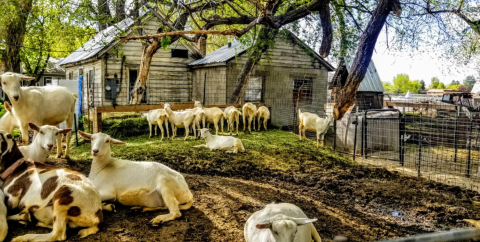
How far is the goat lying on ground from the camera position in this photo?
142 inches

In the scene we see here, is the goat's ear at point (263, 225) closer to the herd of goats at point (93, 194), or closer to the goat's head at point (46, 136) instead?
the herd of goats at point (93, 194)

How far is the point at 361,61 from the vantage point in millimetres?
7012

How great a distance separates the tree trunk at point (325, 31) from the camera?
28.2 ft

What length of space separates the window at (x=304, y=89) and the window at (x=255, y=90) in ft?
6.88

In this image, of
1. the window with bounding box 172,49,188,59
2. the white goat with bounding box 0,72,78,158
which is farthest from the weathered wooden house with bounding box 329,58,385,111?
the white goat with bounding box 0,72,78,158

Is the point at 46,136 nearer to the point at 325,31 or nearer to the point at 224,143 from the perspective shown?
the point at 224,143

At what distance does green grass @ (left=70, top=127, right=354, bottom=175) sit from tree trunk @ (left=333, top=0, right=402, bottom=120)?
7.01ft

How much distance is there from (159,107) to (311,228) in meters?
9.35

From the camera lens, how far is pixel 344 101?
6.93 metres

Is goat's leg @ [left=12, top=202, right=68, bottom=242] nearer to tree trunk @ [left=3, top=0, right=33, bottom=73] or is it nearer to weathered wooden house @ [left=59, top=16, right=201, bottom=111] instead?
weathered wooden house @ [left=59, top=16, right=201, bottom=111]

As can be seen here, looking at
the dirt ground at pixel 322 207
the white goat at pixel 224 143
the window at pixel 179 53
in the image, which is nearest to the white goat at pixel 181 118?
the white goat at pixel 224 143

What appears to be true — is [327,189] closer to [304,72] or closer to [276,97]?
[276,97]

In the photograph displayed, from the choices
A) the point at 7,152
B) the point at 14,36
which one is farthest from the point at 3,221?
the point at 14,36

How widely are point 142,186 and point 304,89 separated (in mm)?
16094
